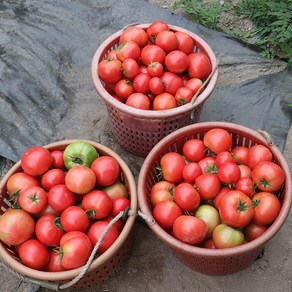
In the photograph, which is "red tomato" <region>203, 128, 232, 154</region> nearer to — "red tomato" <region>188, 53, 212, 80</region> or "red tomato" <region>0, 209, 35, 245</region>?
"red tomato" <region>188, 53, 212, 80</region>

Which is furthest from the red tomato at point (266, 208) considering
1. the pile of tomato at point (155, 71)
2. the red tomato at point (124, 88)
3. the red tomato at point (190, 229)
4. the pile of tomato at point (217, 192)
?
the red tomato at point (124, 88)

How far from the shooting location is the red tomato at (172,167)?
6.63ft

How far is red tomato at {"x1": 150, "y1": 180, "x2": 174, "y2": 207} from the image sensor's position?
197 cm

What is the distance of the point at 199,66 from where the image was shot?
2340mm

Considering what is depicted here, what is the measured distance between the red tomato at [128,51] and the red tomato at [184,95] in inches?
13.1

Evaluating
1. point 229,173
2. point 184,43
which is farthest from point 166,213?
point 184,43

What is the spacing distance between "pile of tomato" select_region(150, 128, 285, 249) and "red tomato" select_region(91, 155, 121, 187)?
21 centimetres

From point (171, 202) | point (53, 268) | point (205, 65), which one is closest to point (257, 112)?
point (205, 65)

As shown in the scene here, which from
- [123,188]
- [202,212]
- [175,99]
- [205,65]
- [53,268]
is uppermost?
[205,65]

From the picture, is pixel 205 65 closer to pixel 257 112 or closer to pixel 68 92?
pixel 257 112

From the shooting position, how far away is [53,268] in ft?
6.21

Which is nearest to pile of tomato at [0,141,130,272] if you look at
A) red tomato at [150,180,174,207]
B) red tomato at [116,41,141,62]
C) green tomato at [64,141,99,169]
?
green tomato at [64,141,99,169]

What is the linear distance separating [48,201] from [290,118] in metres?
1.67

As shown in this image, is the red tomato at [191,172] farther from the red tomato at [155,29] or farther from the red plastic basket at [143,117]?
the red tomato at [155,29]
